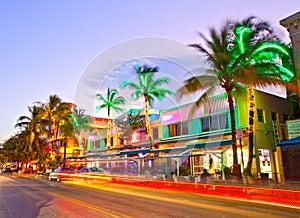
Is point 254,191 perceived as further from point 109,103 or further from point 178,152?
point 109,103

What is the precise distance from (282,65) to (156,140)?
15.1 m

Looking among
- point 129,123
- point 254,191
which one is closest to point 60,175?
point 129,123

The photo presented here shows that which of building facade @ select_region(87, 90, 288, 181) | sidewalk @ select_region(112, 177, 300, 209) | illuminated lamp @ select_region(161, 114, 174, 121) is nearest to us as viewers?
sidewalk @ select_region(112, 177, 300, 209)

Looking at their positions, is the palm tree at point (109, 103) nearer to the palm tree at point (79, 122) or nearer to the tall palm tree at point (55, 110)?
the palm tree at point (79, 122)

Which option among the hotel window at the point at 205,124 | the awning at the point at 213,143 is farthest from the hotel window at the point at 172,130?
the awning at the point at 213,143

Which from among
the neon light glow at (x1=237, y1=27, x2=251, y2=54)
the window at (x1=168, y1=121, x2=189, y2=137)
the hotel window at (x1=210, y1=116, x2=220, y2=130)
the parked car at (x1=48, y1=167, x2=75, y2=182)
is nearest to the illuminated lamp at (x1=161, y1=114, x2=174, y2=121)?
the window at (x1=168, y1=121, x2=189, y2=137)

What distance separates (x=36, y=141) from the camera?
5906 cm

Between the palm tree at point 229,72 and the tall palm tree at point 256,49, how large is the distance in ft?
0.44

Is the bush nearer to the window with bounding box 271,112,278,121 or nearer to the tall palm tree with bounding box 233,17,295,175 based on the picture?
the tall palm tree with bounding box 233,17,295,175

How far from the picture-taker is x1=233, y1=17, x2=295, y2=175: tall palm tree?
19.4 metres

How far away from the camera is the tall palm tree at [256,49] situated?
19.4 metres

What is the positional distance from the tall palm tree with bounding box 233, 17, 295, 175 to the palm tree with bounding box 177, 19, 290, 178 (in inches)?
5.3

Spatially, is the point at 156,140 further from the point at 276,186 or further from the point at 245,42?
the point at 276,186

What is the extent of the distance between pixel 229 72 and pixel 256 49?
2291mm
